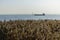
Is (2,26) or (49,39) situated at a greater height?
(2,26)

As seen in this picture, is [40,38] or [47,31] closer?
[40,38]

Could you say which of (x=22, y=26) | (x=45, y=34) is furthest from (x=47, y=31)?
(x=22, y=26)

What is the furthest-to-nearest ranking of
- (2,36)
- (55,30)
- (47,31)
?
(55,30) → (47,31) → (2,36)

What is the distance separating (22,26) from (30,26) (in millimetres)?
430

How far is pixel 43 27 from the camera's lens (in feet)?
35.9

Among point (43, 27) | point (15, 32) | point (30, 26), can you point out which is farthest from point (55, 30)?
point (15, 32)

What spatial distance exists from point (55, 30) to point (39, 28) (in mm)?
1154

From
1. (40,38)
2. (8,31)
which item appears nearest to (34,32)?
(40,38)

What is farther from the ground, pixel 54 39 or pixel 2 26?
pixel 2 26

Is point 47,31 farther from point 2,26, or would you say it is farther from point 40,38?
point 2,26

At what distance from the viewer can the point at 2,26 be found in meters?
10.4

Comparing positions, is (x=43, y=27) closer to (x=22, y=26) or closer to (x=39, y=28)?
(x=39, y=28)

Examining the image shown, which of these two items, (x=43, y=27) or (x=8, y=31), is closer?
(x=8, y=31)

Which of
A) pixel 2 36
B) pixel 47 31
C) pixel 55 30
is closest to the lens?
pixel 2 36
